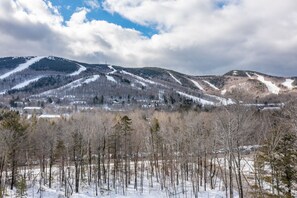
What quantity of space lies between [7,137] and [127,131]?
26.2 m

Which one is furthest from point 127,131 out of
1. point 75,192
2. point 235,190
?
point 235,190

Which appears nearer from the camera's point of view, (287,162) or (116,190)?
(287,162)

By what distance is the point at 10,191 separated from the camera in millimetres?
48000

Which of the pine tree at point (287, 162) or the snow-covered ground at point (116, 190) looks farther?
the snow-covered ground at point (116, 190)

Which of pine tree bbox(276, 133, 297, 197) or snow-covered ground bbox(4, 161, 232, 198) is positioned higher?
pine tree bbox(276, 133, 297, 197)

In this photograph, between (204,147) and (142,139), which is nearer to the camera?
(204,147)

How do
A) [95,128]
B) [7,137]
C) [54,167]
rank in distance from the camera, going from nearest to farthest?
[7,137] → [95,128] → [54,167]

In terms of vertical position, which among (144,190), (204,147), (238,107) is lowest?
(144,190)

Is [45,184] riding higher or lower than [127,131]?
lower

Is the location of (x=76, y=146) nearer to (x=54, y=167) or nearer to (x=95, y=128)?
(x=95, y=128)

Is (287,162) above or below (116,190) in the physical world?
above

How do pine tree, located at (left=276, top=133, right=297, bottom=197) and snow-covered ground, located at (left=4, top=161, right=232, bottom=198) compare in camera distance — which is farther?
snow-covered ground, located at (left=4, top=161, right=232, bottom=198)

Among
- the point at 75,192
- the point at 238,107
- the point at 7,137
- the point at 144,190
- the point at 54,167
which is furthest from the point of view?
the point at 54,167

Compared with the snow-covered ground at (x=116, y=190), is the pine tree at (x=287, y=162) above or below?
above
